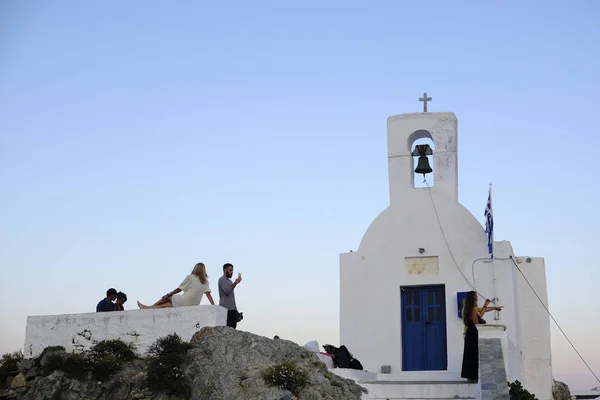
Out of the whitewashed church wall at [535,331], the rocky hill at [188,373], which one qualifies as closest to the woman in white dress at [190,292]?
the rocky hill at [188,373]

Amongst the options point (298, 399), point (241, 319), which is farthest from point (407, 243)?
point (298, 399)

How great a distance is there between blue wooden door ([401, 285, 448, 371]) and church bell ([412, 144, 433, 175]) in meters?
2.97

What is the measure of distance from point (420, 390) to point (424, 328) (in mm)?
→ 3460

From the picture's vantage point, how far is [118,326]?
53.6 feet

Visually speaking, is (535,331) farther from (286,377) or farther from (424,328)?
(286,377)

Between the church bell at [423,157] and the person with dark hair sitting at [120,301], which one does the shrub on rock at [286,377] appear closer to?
the person with dark hair sitting at [120,301]

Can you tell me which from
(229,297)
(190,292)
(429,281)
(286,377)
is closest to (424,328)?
(429,281)

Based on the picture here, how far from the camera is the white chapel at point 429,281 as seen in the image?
824 inches

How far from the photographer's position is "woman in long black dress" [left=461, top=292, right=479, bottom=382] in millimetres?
17703

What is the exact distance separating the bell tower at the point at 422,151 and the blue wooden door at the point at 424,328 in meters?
2.39

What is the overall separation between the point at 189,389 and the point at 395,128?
33.9 feet

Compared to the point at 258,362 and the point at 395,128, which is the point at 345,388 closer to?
the point at 258,362

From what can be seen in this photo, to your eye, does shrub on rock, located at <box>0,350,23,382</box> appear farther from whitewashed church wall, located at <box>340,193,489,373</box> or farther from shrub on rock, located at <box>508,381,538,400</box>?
shrub on rock, located at <box>508,381,538,400</box>

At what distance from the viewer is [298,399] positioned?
14398mm
